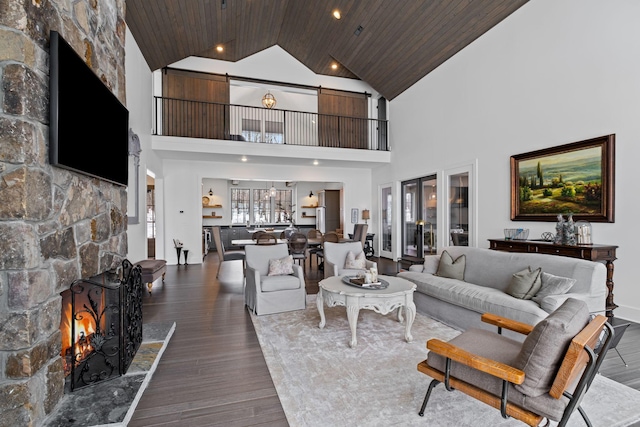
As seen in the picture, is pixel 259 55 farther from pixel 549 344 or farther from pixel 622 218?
pixel 549 344

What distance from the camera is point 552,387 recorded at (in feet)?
5.33

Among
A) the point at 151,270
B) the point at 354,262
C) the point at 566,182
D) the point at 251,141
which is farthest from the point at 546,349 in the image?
the point at 251,141

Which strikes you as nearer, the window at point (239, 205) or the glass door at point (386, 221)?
Result: the glass door at point (386, 221)

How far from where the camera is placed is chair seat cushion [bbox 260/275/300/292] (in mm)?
4238

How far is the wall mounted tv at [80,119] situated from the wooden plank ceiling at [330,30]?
135 inches

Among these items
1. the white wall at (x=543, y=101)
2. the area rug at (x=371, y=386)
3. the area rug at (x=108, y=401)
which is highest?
the white wall at (x=543, y=101)

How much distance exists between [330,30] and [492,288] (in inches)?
269

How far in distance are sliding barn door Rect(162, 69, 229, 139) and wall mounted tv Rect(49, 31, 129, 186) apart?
5811 millimetres

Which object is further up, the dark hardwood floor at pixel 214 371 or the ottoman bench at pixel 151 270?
the ottoman bench at pixel 151 270

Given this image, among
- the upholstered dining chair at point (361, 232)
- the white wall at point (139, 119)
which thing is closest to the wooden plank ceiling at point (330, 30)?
the white wall at point (139, 119)

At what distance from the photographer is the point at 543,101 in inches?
195

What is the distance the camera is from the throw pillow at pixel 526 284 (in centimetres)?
328

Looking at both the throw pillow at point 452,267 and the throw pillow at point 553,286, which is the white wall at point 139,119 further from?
the throw pillow at point 553,286

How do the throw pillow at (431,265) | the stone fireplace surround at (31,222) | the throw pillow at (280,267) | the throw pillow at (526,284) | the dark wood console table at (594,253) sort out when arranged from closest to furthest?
the stone fireplace surround at (31,222), the throw pillow at (526,284), the dark wood console table at (594,253), the throw pillow at (280,267), the throw pillow at (431,265)
